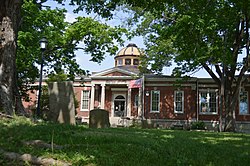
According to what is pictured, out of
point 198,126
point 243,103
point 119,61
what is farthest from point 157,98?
point 119,61

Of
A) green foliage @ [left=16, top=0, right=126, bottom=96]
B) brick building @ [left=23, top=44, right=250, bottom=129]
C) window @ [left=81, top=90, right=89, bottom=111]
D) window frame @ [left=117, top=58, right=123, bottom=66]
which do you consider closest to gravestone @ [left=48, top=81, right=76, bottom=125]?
green foliage @ [left=16, top=0, right=126, bottom=96]

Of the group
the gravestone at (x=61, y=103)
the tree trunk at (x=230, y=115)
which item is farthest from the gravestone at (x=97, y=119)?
the tree trunk at (x=230, y=115)

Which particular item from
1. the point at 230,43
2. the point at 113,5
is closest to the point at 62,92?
the point at 113,5

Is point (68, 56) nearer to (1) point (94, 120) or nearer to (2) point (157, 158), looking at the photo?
(1) point (94, 120)

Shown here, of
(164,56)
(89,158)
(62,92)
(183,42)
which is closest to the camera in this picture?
(89,158)

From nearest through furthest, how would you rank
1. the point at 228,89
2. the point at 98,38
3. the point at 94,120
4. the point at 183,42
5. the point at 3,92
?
the point at 3,92 → the point at 94,120 → the point at 183,42 → the point at 98,38 → the point at 228,89

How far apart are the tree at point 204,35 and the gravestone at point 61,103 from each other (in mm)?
4281

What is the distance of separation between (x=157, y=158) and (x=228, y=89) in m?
20.8

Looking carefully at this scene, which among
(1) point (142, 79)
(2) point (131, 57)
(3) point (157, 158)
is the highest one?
(2) point (131, 57)

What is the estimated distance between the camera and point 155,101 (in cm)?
3200

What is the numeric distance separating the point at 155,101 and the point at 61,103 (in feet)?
70.6

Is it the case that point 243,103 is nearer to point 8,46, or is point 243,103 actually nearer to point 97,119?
point 97,119

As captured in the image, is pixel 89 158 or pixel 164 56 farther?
pixel 164 56

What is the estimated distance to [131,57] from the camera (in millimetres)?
56000
